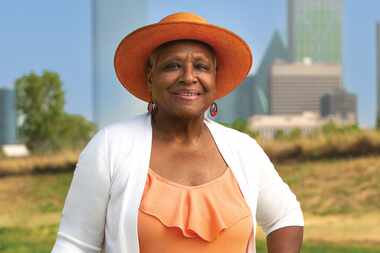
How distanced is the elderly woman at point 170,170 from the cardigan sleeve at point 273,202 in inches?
0.6

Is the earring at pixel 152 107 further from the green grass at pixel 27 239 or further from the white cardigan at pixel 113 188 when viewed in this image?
the green grass at pixel 27 239

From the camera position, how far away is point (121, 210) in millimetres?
1979

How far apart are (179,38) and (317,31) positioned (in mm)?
176080

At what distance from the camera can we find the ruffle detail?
1982 mm

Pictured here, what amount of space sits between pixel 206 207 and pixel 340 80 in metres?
129

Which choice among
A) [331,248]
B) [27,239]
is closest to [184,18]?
[331,248]

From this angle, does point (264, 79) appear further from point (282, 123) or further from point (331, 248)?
point (331, 248)

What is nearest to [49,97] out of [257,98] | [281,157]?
[281,157]

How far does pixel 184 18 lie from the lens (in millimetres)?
2041

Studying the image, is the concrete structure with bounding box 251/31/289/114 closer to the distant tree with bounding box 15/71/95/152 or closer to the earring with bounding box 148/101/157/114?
the distant tree with bounding box 15/71/95/152

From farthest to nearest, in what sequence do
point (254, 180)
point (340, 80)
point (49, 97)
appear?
point (340, 80) < point (49, 97) < point (254, 180)

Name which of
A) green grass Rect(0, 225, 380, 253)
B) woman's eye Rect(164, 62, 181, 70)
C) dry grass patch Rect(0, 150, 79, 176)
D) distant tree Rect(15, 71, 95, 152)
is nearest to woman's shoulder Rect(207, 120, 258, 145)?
woman's eye Rect(164, 62, 181, 70)

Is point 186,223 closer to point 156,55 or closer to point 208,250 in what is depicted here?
point 208,250

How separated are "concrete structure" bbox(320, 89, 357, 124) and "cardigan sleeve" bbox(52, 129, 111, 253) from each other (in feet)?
437
